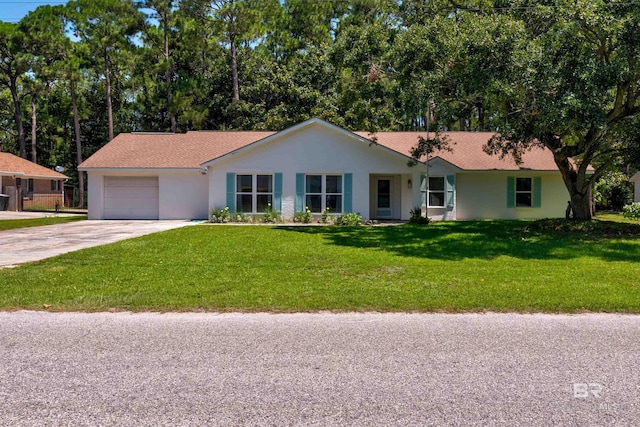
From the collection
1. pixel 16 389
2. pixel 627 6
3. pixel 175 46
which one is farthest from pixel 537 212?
pixel 175 46

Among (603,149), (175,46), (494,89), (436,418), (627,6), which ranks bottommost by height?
(436,418)

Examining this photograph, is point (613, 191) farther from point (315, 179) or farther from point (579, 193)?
point (315, 179)

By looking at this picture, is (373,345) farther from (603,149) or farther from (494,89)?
(603,149)

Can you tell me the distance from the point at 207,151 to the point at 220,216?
511 cm

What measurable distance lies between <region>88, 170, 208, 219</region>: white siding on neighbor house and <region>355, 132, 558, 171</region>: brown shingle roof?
9.29 m

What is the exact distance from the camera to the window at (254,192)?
20.6 metres

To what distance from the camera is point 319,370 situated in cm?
425

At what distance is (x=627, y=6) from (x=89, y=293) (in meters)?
13.0

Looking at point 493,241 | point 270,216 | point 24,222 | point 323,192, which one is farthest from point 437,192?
point 24,222

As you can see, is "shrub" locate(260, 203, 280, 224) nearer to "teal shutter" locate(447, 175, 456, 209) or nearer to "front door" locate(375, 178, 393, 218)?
"front door" locate(375, 178, 393, 218)

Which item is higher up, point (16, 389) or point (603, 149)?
point (603, 149)

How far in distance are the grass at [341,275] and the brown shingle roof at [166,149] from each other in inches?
368

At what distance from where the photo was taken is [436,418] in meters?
3.41

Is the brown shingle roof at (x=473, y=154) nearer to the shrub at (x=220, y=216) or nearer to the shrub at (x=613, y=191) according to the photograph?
the shrub at (x=613, y=191)
